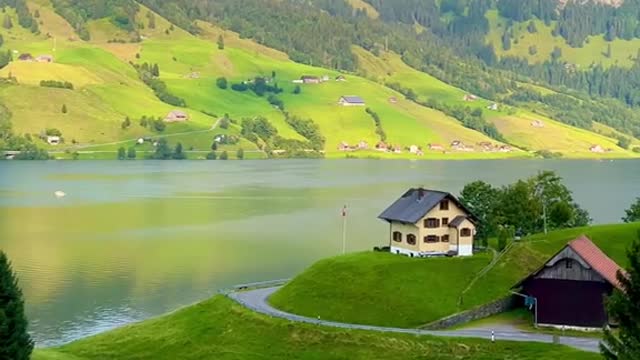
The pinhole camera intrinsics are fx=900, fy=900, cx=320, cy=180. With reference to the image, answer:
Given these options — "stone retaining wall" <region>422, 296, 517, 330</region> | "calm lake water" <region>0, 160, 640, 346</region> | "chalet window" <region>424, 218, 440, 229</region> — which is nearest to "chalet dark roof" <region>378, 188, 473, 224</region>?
"chalet window" <region>424, 218, 440, 229</region>

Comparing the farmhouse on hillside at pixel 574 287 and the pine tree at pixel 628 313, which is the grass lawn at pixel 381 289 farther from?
the pine tree at pixel 628 313

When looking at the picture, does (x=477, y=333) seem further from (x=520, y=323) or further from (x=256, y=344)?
(x=256, y=344)

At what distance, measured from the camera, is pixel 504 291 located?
78188 millimetres

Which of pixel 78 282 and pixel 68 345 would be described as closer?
pixel 68 345

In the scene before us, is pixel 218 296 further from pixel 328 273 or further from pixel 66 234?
pixel 66 234

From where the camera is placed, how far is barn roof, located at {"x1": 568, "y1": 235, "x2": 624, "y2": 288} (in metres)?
71.2

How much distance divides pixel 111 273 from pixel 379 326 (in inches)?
2350

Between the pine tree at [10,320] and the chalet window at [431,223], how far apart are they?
4646 cm

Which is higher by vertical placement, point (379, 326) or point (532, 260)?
point (532, 260)

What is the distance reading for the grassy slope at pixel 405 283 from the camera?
75.6m

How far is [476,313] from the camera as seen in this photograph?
75.4 meters

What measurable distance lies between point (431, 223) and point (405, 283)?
11528 mm

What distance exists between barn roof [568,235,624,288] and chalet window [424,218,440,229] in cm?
1748

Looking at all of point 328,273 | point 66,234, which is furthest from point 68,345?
point 66,234
